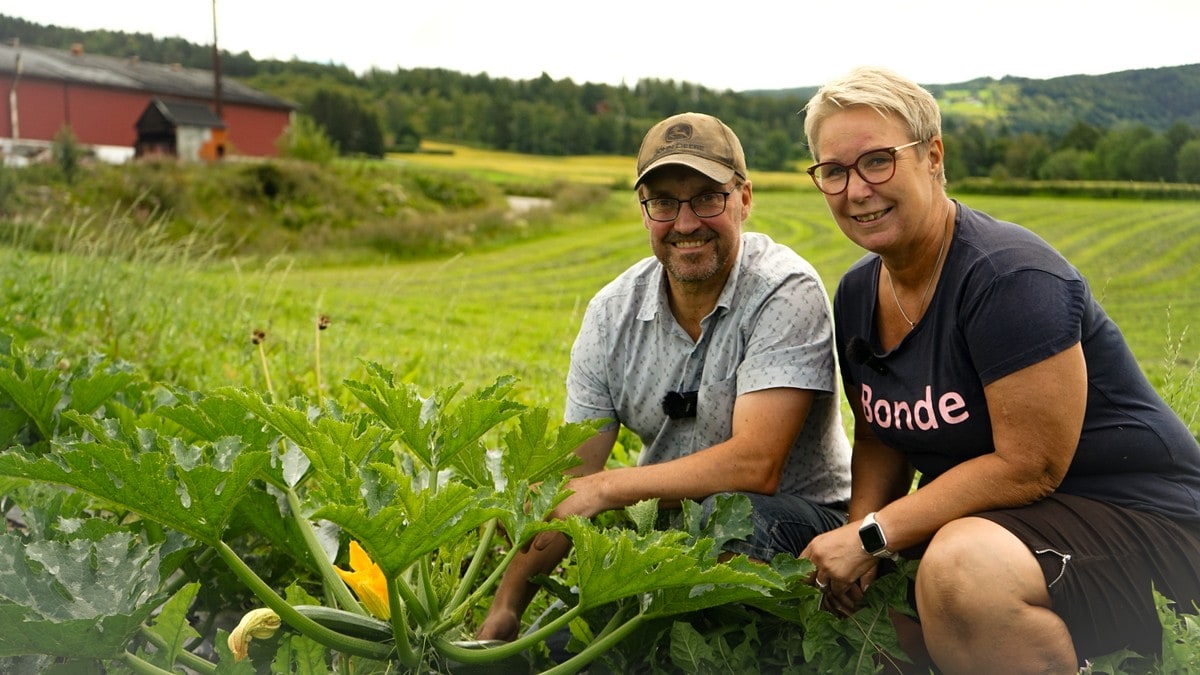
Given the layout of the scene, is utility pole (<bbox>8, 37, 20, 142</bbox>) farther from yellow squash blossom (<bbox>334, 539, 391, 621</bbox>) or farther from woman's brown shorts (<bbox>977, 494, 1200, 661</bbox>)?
woman's brown shorts (<bbox>977, 494, 1200, 661</bbox>)

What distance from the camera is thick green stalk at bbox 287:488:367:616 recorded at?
2.04m

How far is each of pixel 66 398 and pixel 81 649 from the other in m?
1.39

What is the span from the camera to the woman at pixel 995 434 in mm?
2109

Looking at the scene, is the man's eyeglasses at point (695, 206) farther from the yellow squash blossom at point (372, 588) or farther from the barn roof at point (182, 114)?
the barn roof at point (182, 114)

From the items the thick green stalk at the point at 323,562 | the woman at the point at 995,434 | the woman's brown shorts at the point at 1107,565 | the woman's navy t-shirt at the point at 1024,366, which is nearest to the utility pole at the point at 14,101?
the thick green stalk at the point at 323,562

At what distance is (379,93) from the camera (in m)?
39.1

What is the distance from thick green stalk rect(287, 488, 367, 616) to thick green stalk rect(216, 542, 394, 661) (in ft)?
0.28

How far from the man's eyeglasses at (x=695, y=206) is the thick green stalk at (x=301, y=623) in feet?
4.43

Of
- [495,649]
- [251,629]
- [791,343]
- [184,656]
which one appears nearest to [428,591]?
[495,649]

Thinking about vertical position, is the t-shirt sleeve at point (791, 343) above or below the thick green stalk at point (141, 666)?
above

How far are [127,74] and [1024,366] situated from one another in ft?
137

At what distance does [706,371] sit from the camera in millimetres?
2824

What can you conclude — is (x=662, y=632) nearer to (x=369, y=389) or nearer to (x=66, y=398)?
(x=369, y=389)

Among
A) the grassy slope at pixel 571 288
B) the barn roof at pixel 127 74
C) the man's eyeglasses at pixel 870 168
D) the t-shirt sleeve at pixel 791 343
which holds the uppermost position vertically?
the barn roof at pixel 127 74
